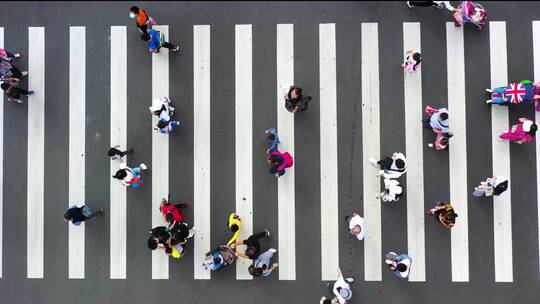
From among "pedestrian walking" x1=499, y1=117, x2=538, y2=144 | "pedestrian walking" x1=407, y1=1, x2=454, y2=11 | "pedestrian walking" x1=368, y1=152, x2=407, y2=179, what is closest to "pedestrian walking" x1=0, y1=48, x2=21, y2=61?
"pedestrian walking" x1=368, y1=152, x2=407, y2=179

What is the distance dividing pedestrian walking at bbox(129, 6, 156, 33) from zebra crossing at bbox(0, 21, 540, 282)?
590 mm

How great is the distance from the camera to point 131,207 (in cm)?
1009

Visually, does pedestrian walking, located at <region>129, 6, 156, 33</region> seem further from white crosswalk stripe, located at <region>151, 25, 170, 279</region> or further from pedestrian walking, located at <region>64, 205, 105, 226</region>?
pedestrian walking, located at <region>64, 205, 105, 226</region>

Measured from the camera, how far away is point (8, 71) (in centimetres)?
985

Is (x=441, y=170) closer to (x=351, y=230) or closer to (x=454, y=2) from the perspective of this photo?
(x=351, y=230)

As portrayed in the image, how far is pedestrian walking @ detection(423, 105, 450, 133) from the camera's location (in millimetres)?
9102

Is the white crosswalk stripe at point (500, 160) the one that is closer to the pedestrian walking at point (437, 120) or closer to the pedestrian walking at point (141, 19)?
the pedestrian walking at point (437, 120)

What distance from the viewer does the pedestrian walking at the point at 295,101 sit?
882 cm

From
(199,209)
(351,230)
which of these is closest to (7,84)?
(199,209)

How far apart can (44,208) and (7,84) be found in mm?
3224

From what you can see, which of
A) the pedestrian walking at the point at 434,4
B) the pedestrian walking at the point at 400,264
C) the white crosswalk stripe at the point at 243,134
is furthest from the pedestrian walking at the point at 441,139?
the white crosswalk stripe at the point at 243,134

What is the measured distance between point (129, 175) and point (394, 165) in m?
6.23

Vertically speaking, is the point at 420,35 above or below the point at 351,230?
above

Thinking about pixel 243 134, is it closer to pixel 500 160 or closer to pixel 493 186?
pixel 493 186
